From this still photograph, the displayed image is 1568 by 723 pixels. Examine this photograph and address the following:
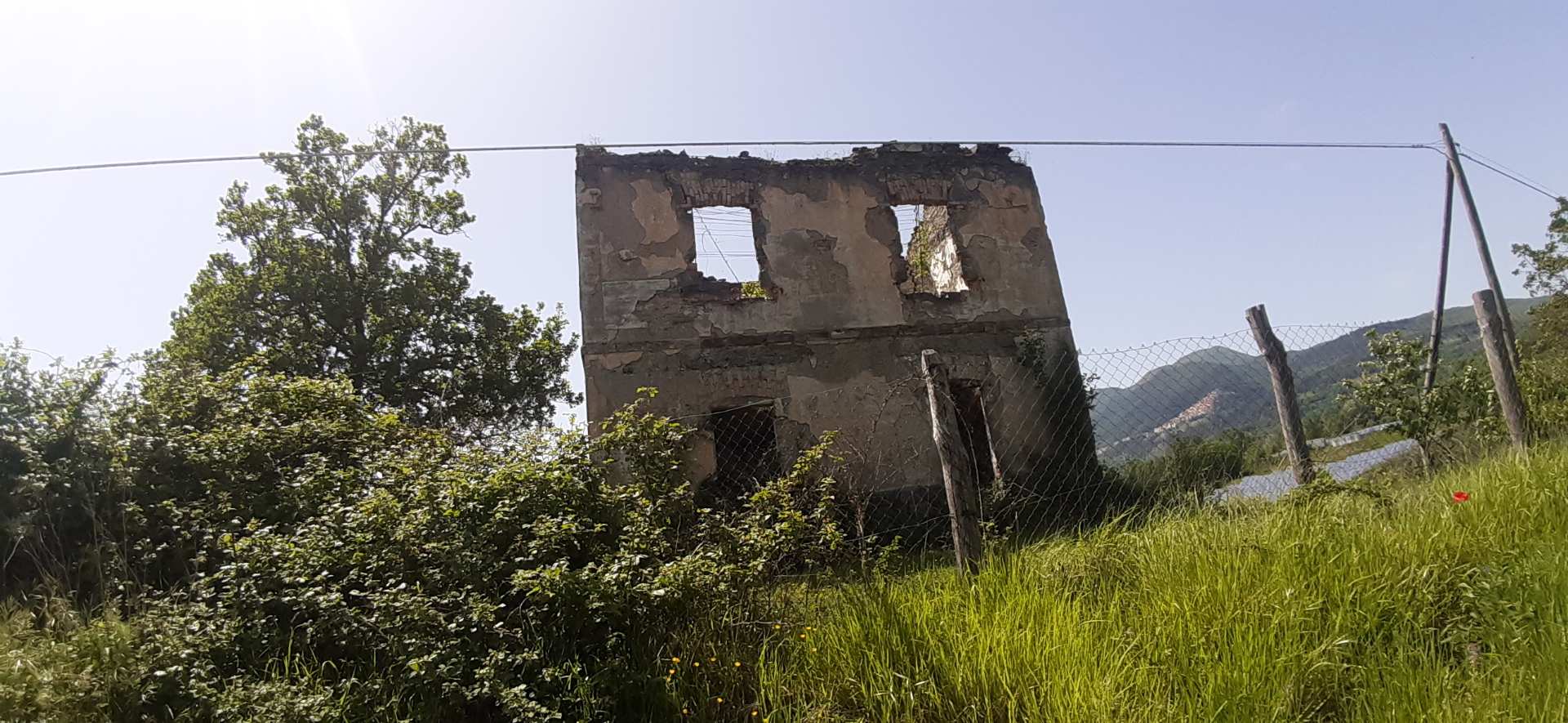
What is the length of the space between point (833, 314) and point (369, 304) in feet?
31.0

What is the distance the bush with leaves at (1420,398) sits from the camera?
18.1ft

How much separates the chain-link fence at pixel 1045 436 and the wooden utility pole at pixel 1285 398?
0.42 ft

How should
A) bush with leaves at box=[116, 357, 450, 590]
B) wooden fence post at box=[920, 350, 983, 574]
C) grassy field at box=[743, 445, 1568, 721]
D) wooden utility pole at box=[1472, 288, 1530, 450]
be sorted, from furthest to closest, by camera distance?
wooden utility pole at box=[1472, 288, 1530, 450], bush with leaves at box=[116, 357, 450, 590], wooden fence post at box=[920, 350, 983, 574], grassy field at box=[743, 445, 1568, 721]

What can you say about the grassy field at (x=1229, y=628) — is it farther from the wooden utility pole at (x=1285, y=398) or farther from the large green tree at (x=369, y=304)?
the large green tree at (x=369, y=304)

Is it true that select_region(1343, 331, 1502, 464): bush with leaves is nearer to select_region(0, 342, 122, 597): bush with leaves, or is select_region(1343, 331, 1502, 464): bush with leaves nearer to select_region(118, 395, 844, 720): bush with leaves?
select_region(118, 395, 844, 720): bush with leaves

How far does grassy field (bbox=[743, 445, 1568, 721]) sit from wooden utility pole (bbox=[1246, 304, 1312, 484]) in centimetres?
59

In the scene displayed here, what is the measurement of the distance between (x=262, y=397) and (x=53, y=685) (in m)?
3.21

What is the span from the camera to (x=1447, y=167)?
10.5 metres

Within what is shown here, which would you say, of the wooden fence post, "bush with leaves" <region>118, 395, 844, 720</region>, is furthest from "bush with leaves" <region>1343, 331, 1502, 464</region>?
"bush with leaves" <region>118, 395, 844, 720</region>

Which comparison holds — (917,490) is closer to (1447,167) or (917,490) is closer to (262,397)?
(262,397)

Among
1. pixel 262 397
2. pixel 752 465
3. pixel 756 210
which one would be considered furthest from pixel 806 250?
pixel 262 397

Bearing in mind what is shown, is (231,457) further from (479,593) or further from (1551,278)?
(1551,278)

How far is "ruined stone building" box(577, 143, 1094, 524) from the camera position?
970cm

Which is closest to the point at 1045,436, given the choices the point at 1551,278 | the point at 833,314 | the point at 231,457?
the point at 833,314
